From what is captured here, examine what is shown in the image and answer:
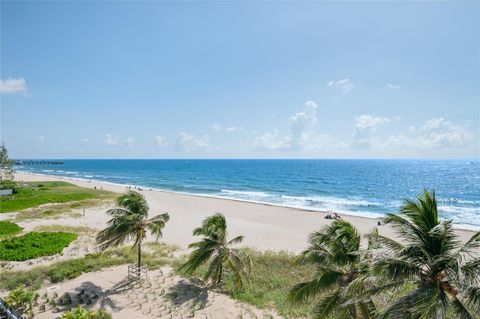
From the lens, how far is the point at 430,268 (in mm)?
6371

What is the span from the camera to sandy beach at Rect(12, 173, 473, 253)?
28.3m

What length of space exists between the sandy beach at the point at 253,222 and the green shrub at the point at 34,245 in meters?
5.75

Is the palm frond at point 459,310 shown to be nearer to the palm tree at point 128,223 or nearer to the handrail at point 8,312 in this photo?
the handrail at point 8,312

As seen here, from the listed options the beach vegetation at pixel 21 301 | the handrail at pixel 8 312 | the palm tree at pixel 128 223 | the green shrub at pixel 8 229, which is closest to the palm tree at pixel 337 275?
the handrail at pixel 8 312

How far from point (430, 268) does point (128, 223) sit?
14.2m

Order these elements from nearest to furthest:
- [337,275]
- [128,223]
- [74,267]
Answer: [337,275]
[128,223]
[74,267]

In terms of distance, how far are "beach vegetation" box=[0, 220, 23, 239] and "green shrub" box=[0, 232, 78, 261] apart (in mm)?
3034

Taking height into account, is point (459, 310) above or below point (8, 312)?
above

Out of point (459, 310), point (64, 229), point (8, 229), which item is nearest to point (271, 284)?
point (459, 310)

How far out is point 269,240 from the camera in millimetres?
28781

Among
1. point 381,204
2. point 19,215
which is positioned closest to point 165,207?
point 19,215

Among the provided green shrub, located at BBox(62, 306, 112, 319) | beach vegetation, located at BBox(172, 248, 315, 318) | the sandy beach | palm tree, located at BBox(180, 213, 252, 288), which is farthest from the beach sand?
the sandy beach

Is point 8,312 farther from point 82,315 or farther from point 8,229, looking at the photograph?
point 8,229

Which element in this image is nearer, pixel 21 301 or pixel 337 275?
pixel 337 275
